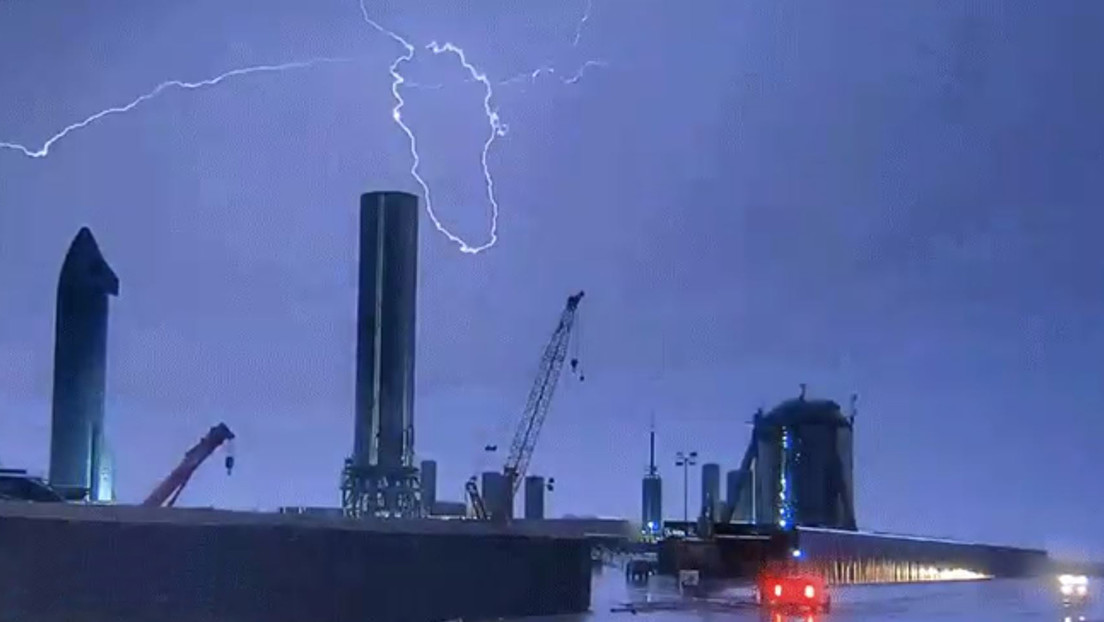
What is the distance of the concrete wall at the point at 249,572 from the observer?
44.5 m

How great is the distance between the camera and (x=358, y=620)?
173 feet

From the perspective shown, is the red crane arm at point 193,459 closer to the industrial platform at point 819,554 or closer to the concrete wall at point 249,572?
the industrial platform at point 819,554

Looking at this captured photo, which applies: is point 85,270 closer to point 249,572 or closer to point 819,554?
point 819,554

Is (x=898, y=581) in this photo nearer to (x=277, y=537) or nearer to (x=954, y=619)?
(x=954, y=619)

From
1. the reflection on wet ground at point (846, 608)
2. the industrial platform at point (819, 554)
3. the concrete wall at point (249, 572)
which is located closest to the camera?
the concrete wall at point (249, 572)

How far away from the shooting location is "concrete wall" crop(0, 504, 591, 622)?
146 feet

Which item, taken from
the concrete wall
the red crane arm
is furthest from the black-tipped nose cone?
the concrete wall

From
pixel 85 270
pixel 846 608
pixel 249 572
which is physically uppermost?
pixel 85 270

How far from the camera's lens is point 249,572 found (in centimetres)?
4944

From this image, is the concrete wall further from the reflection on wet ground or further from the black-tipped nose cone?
the black-tipped nose cone

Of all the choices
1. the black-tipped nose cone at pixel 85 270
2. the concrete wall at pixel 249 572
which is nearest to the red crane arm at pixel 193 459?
the black-tipped nose cone at pixel 85 270

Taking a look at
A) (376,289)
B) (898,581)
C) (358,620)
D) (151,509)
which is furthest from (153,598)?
(898,581)

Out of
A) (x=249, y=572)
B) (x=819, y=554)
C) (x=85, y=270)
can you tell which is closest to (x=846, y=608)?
(x=249, y=572)

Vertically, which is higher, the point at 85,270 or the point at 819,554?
the point at 85,270
